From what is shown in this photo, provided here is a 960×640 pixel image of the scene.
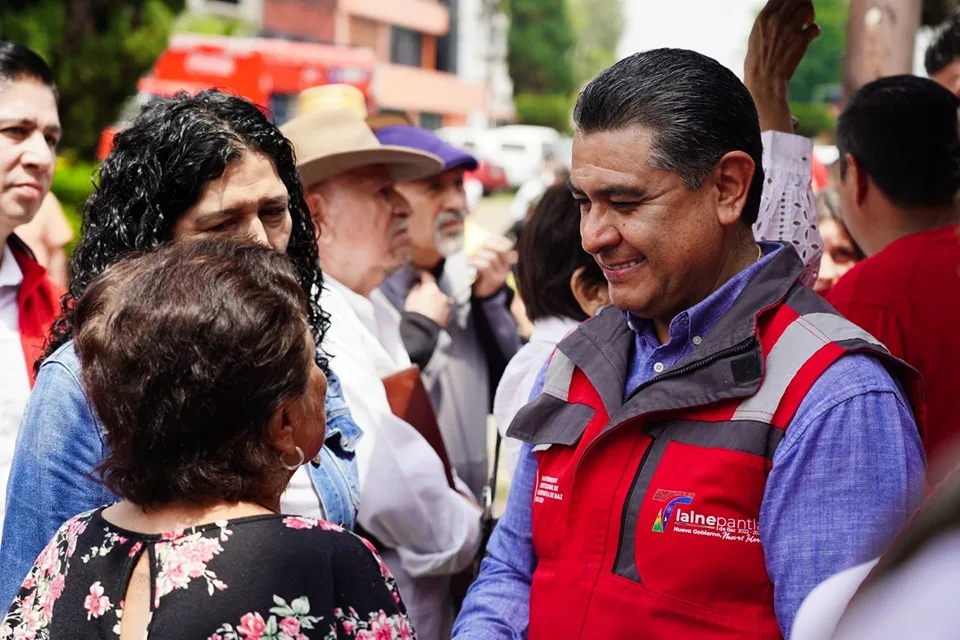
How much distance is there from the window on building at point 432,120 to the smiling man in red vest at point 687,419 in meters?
47.8

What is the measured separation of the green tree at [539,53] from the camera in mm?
59000

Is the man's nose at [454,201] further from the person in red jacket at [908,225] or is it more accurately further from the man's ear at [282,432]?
the man's ear at [282,432]

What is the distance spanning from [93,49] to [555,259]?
878 centimetres

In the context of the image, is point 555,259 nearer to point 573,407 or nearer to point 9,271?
point 573,407

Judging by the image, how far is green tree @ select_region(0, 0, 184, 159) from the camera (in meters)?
10.3

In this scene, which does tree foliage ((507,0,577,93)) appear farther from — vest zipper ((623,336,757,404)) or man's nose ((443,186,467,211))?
vest zipper ((623,336,757,404))

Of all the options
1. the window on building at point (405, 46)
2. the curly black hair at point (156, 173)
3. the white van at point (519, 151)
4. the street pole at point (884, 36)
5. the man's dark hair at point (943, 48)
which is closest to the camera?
the curly black hair at point (156, 173)

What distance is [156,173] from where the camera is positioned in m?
2.19

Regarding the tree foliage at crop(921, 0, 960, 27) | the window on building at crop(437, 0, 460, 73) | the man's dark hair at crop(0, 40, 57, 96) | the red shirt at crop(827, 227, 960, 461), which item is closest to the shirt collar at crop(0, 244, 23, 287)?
the man's dark hair at crop(0, 40, 57, 96)

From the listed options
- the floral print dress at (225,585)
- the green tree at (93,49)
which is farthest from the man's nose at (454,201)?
the green tree at (93,49)

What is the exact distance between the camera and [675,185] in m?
1.92

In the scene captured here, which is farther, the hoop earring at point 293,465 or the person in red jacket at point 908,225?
the person in red jacket at point 908,225

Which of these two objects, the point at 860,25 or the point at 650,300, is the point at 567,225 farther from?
the point at 860,25

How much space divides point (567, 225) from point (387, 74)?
41.9m
